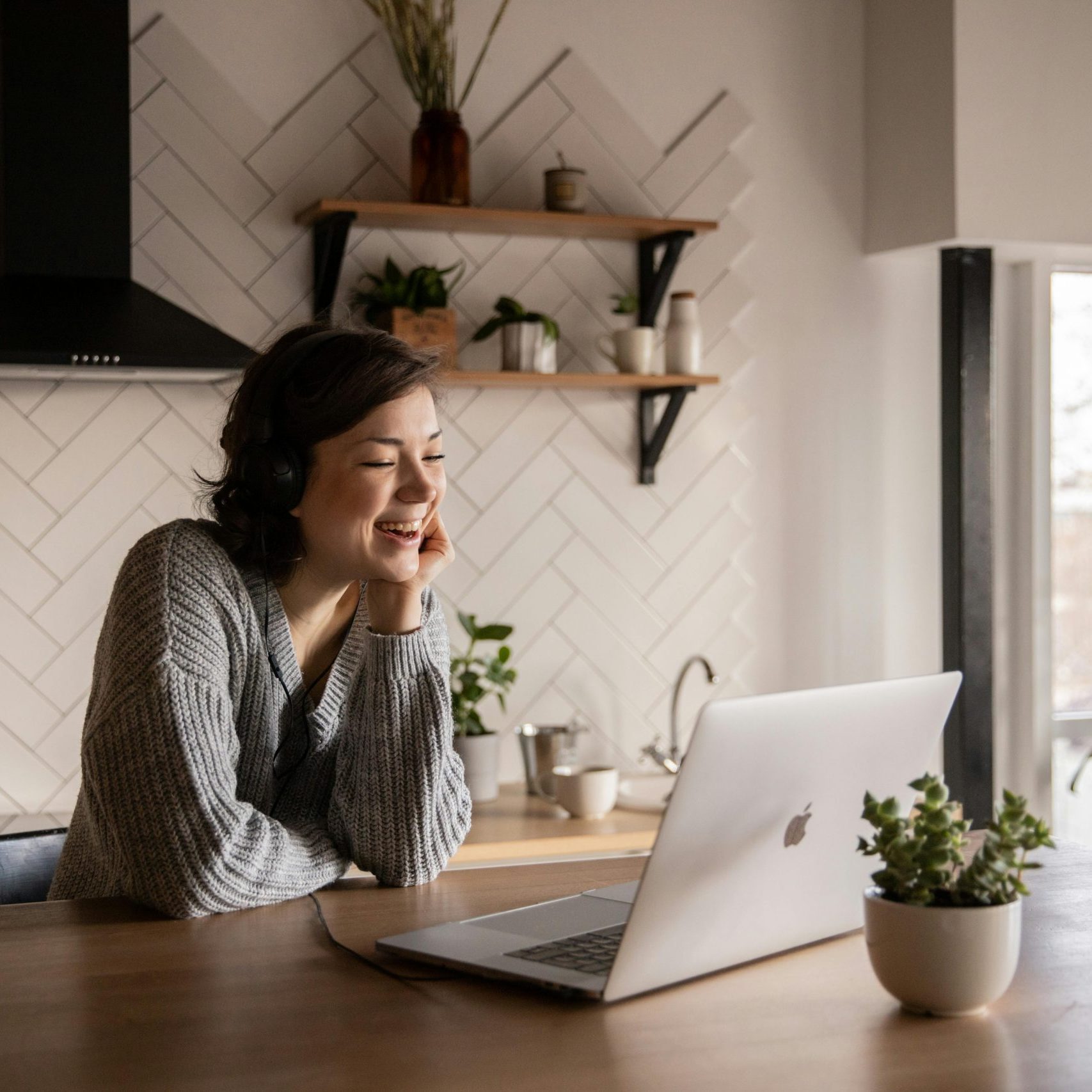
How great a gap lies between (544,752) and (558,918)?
1541 millimetres

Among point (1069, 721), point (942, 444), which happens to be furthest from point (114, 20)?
point (1069, 721)

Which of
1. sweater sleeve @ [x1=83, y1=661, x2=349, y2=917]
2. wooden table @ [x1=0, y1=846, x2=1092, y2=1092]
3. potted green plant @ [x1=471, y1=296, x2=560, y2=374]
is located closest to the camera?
wooden table @ [x1=0, y1=846, x2=1092, y2=1092]

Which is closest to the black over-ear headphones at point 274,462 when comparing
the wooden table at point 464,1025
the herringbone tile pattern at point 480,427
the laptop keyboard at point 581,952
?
the wooden table at point 464,1025

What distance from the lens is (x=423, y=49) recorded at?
108 inches

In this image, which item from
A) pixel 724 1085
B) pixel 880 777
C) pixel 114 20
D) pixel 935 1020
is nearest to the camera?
pixel 724 1085

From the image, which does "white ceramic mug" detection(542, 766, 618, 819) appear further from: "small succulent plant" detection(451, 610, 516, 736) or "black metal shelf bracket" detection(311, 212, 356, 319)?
"black metal shelf bracket" detection(311, 212, 356, 319)

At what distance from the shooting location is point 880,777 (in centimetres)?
114

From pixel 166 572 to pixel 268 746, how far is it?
25 centimetres

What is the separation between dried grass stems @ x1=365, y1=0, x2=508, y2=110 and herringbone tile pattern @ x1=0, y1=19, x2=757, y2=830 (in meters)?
0.09

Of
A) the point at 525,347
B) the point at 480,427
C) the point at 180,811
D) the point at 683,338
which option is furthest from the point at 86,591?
the point at 180,811

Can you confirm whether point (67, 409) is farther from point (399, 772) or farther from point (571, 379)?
point (399, 772)

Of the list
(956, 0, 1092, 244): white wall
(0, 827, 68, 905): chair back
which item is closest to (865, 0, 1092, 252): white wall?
(956, 0, 1092, 244): white wall

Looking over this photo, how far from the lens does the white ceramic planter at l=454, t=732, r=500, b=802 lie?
2.64 meters

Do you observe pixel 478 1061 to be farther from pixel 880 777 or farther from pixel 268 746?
pixel 268 746
